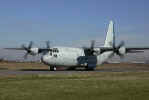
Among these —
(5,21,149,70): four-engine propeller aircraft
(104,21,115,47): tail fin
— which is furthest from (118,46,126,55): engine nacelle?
(104,21,115,47): tail fin

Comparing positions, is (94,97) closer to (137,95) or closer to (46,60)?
(137,95)

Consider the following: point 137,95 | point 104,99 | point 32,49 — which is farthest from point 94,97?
point 32,49

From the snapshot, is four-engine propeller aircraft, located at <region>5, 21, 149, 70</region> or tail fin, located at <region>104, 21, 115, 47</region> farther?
tail fin, located at <region>104, 21, 115, 47</region>

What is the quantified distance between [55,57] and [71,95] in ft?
103

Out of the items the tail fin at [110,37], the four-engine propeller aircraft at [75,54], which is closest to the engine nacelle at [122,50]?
the four-engine propeller aircraft at [75,54]

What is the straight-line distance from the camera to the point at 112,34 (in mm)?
60812

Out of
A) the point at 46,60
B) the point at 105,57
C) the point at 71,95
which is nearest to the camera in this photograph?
the point at 71,95

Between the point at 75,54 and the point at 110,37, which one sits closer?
the point at 75,54

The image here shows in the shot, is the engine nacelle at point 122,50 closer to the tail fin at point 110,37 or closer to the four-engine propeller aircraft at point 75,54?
the four-engine propeller aircraft at point 75,54

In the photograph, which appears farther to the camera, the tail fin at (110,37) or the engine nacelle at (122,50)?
the tail fin at (110,37)

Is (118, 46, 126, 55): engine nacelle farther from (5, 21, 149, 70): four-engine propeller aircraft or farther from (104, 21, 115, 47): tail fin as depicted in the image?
(104, 21, 115, 47): tail fin

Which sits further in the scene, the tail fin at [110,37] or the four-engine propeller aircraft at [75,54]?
the tail fin at [110,37]

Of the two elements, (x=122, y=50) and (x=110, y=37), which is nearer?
(x=122, y=50)

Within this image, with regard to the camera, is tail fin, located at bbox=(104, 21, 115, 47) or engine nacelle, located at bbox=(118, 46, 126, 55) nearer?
engine nacelle, located at bbox=(118, 46, 126, 55)
